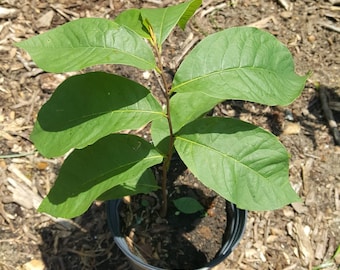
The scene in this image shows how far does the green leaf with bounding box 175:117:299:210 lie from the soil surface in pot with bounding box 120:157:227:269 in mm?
734

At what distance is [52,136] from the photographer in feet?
4.82

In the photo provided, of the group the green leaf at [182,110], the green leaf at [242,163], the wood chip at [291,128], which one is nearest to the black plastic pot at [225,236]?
the green leaf at [182,110]

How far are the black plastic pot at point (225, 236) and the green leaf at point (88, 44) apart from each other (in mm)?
869

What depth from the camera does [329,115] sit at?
2.81 meters

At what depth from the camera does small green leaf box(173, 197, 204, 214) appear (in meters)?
2.19

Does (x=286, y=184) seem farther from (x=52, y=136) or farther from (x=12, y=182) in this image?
(x=12, y=182)

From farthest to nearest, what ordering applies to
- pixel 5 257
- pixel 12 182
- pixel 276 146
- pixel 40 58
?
pixel 12 182 → pixel 5 257 → pixel 276 146 → pixel 40 58

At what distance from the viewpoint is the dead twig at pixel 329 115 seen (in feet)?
9.04

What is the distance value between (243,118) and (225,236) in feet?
2.59

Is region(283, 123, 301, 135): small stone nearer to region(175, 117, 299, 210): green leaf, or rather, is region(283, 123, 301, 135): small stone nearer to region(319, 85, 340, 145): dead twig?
region(319, 85, 340, 145): dead twig

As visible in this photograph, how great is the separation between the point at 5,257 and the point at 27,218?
0.70ft

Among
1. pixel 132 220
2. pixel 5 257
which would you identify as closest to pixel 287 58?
pixel 132 220

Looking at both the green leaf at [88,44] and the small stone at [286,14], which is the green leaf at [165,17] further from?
the small stone at [286,14]

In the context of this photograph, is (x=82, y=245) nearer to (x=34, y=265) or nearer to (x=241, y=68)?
(x=34, y=265)
